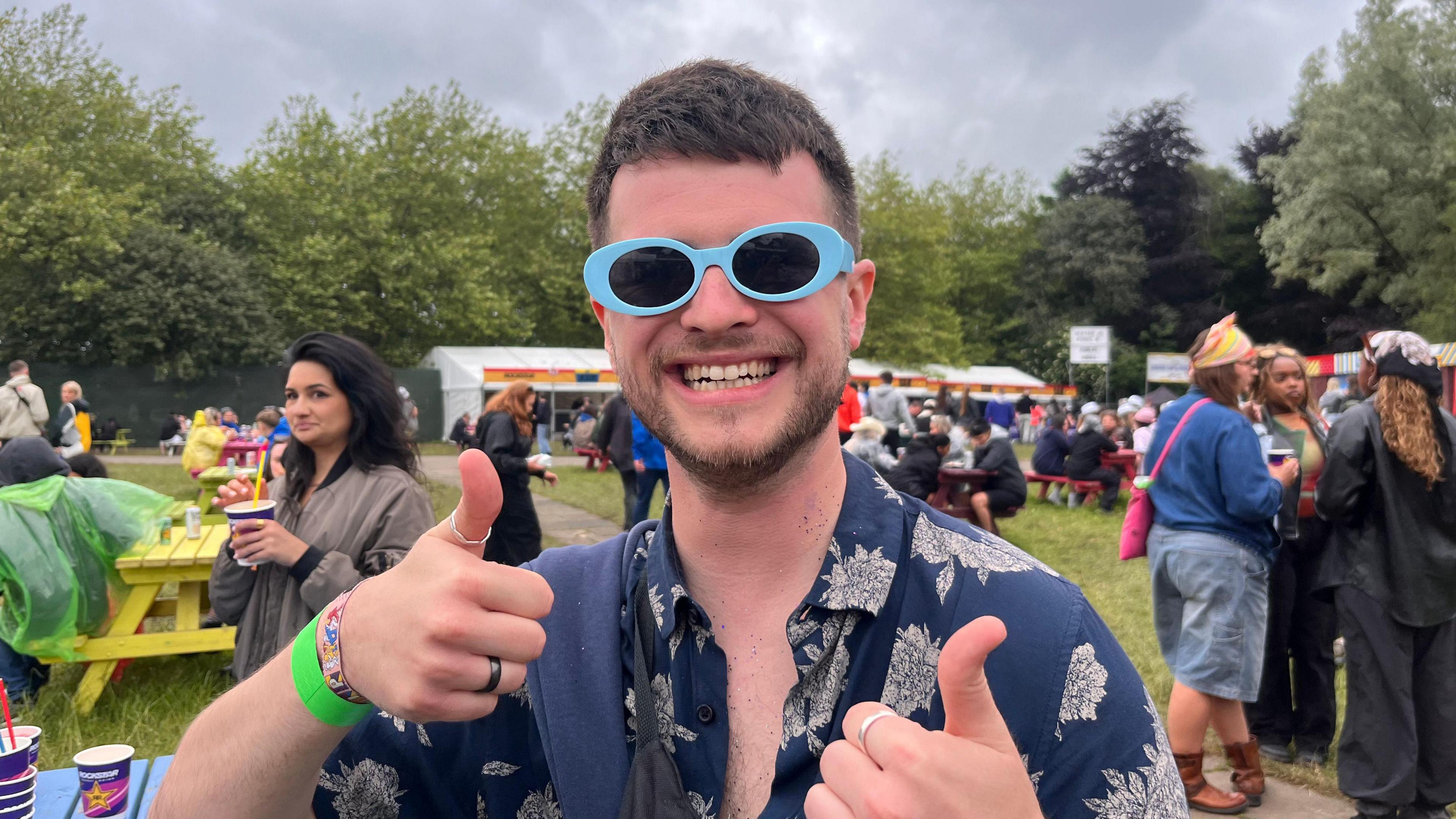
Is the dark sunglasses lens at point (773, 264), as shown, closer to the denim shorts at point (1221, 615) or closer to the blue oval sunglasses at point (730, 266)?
the blue oval sunglasses at point (730, 266)

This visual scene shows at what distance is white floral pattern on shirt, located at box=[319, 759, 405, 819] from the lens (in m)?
1.32

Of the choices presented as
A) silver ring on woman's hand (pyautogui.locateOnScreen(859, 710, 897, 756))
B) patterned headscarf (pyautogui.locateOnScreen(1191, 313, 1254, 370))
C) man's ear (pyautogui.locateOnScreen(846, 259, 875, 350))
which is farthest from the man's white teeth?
patterned headscarf (pyautogui.locateOnScreen(1191, 313, 1254, 370))

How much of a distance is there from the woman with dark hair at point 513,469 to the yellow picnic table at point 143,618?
5.10 feet

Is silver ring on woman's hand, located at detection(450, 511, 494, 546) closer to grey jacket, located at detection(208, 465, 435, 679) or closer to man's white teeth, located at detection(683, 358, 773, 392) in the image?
man's white teeth, located at detection(683, 358, 773, 392)

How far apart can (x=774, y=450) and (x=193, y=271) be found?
27644mm

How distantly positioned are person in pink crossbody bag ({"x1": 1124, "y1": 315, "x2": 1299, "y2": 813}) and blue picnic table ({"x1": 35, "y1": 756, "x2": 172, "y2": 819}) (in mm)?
3840

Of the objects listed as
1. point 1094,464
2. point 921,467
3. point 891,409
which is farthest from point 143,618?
point 1094,464

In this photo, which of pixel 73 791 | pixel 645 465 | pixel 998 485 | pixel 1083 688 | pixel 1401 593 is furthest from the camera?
pixel 998 485

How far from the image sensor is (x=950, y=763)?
2.85 ft

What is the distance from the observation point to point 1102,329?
83.0 ft

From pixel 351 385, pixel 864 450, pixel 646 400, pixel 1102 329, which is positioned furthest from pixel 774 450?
pixel 1102 329

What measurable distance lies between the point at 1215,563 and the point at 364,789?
11.9 feet

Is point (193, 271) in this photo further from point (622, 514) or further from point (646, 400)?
point (646, 400)

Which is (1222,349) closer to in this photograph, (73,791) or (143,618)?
(73,791)
